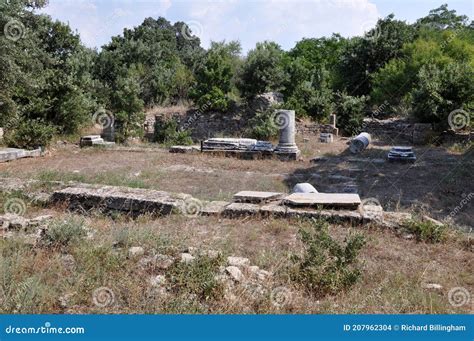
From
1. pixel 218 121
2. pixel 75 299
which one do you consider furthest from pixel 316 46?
pixel 75 299

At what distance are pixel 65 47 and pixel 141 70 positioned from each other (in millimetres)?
10411

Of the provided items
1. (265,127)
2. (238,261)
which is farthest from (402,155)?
(238,261)

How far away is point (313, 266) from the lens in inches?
166

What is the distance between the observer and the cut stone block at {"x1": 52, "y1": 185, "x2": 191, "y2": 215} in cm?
670

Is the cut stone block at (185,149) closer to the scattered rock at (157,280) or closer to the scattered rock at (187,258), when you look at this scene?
the scattered rock at (187,258)

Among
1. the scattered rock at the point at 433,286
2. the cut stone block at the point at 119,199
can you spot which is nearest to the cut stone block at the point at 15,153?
the cut stone block at the point at 119,199

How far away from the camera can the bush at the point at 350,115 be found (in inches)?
791

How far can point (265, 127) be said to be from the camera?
1802 centimetres

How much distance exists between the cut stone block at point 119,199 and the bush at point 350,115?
14.6 meters

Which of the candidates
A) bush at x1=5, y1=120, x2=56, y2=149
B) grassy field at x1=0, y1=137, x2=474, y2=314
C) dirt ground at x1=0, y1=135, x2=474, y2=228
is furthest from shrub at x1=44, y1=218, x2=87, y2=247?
bush at x1=5, y1=120, x2=56, y2=149

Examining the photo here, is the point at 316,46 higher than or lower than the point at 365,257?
higher

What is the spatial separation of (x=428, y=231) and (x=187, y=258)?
10.7 ft

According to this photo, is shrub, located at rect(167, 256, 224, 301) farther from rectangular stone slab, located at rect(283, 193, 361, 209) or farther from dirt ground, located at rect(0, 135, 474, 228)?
dirt ground, located at rect(0, 135, 474, 228)

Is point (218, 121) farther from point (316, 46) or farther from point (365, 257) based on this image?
point (316, 46)
